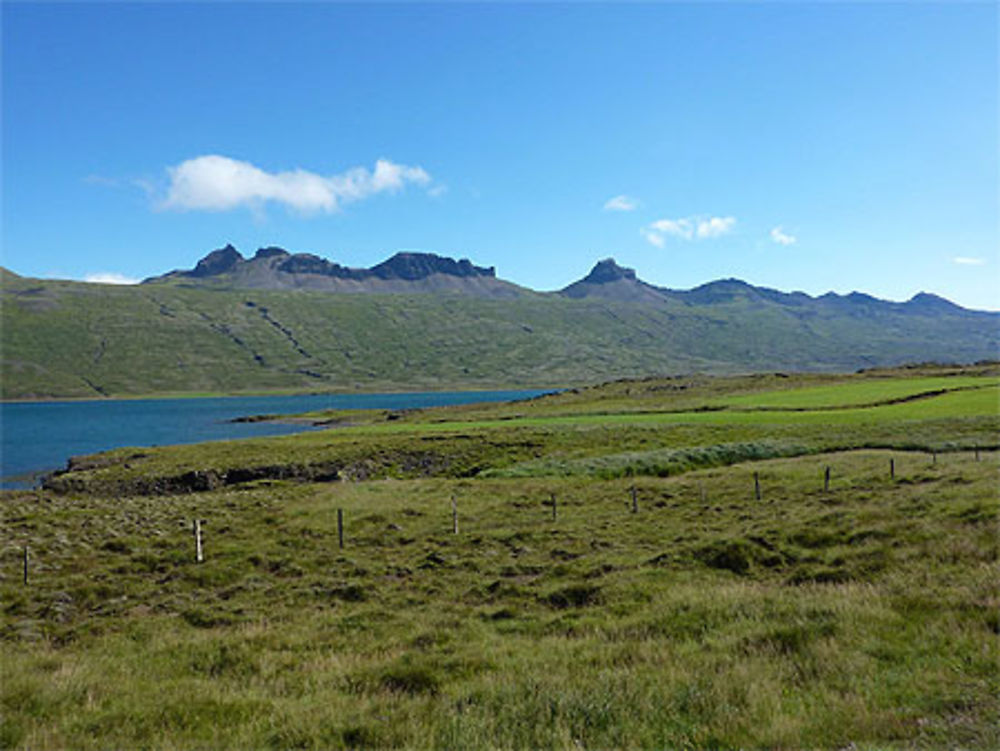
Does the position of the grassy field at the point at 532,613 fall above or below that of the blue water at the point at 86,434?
above

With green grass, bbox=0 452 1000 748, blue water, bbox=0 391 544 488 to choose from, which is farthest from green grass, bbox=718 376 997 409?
blue water, bbox=0 391 544 488

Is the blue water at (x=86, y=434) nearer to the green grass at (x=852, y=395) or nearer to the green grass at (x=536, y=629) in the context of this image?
the green grass at (x=536, y=629)

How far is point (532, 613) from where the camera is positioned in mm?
18094

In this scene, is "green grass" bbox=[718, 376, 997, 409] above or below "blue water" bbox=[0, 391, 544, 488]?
above

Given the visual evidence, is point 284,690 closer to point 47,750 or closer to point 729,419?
point 47,750

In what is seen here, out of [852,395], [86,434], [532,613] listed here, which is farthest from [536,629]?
[86,434]

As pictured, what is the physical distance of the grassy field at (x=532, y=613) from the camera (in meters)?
9.50

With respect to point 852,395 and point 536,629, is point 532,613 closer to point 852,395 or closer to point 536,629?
point 536,629

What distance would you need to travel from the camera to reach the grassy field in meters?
9.50

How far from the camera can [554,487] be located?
45844mm

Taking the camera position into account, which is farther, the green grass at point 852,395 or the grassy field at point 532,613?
the green grass at point 852,395

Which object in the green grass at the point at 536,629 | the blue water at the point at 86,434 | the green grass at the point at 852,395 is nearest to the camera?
the green grass at the point at 536,629

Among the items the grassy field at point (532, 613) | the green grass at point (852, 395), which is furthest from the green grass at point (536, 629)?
the green grass at point (852, 395)

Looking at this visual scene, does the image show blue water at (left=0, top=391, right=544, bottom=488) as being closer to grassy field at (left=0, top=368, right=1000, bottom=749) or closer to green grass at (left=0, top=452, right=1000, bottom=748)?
grassy field at (left=0, top=368, right=1000, bottom=749)
